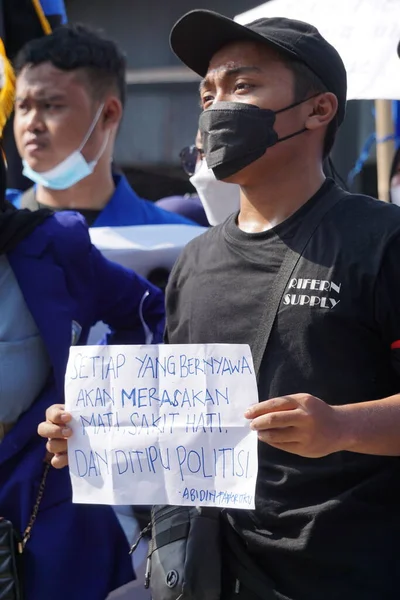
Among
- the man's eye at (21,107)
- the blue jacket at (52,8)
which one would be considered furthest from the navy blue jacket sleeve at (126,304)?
the blue jacket at (52,8)

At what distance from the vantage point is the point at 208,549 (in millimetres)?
A: 2152

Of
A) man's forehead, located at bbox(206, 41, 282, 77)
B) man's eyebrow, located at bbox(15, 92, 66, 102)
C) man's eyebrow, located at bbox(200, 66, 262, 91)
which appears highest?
man's forehead, located at bbox(206, 41, 282, 77)

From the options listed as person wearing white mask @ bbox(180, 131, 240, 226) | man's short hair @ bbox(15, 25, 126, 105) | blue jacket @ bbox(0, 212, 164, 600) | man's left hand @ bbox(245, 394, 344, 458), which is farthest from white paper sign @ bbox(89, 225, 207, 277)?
man's left hand @ bbox(245, 394, 344, 458)

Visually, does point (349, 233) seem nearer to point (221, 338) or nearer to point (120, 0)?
point (221, 338)

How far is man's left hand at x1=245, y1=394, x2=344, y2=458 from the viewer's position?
185cm

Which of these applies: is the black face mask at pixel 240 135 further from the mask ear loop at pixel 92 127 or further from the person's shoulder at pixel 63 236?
the mask ear loop at pixel 92 127

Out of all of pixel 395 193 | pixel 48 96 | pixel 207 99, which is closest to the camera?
pixel 207 99

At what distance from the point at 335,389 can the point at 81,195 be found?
2.12m

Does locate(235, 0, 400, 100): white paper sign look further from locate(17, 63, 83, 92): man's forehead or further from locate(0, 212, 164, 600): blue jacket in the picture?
locate(0, 212, 164, 600): blue jacket

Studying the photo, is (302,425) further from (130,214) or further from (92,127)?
(92,127)

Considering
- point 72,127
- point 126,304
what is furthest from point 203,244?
point 72,127

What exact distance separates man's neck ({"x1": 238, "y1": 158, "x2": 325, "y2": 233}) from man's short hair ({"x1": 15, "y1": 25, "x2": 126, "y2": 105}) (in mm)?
1826

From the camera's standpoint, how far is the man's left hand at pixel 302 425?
1849 millimetres

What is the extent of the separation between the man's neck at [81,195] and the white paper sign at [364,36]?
0.89 metres
